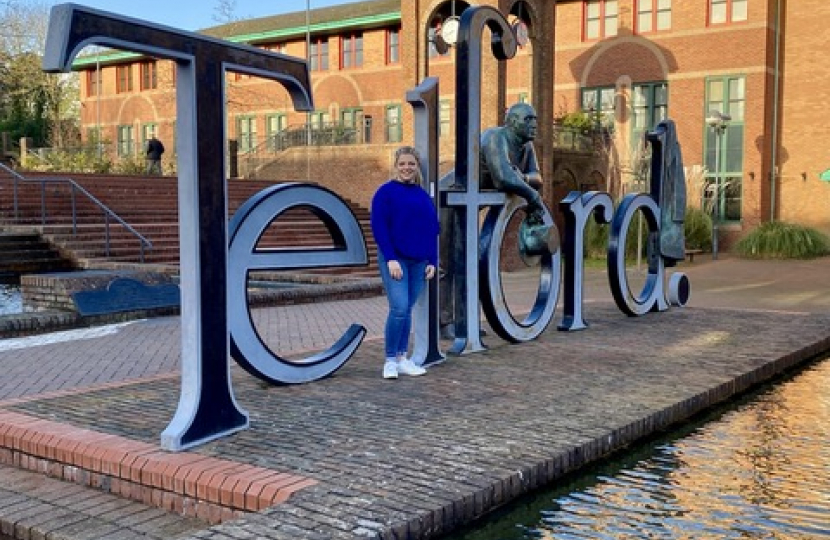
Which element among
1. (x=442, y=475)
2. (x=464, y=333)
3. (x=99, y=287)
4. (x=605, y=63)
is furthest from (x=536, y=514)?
(x=605, y=63)

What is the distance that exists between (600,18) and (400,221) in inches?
1101

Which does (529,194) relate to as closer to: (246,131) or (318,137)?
(318,137)

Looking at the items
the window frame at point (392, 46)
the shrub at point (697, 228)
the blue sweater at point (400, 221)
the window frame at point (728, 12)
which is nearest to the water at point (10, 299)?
the blue sweater at point (400, 221)

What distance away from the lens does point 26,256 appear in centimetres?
1552

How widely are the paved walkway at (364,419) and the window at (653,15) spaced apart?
23.4m

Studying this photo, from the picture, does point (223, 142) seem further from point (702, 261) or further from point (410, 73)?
point (702, 261)

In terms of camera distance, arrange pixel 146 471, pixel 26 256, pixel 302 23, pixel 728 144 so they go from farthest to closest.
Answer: pixel 302 23
pixel 728 144
pixel 26 256
pixel 146 471

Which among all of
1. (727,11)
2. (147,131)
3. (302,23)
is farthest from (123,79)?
Answer: (727,11)

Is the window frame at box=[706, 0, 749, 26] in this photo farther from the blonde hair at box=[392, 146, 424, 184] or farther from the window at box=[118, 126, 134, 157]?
the window at box=[118, 126, 134, 157]

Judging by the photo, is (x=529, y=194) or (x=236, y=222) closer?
(x=236, y=222)

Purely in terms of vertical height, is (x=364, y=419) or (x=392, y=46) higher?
(x=392, y=46)

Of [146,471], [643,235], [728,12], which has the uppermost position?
[728,12]

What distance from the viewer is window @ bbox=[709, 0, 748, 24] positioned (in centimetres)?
2919

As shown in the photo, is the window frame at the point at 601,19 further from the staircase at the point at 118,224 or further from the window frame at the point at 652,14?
the staircase at the point at 118,224
